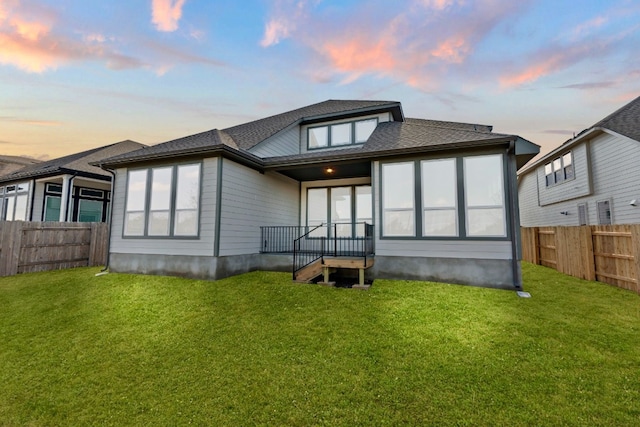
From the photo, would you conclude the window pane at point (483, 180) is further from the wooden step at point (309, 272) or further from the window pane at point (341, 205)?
the window pane at point (341, 205)

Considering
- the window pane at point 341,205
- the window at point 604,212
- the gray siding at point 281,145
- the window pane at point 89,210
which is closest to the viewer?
the gray siding at point 281,145

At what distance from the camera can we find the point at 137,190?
29.3ft

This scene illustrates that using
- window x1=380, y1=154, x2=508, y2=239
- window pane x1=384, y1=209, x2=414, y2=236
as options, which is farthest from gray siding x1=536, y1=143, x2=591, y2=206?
window pane x1=384, y1=209, x2=414, y2=236

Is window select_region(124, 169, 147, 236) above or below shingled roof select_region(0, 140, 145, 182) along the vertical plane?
below

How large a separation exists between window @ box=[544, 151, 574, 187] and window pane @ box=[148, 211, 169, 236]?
57.4 ft

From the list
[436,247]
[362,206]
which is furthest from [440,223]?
[362,206]

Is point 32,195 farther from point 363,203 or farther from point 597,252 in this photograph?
point 597,252

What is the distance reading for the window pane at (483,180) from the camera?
7.08 meters

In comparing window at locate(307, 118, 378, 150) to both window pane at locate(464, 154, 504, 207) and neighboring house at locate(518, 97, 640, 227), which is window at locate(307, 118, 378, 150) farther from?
neighboring house at locate(518, 97, 640, 227)

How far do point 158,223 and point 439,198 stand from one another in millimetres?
8413

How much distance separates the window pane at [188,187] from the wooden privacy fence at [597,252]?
11.2 meters

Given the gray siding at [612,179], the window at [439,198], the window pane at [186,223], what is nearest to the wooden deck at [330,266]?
the window at [439,198]

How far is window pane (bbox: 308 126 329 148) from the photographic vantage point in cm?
1227

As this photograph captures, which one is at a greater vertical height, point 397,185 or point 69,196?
point 69,196
